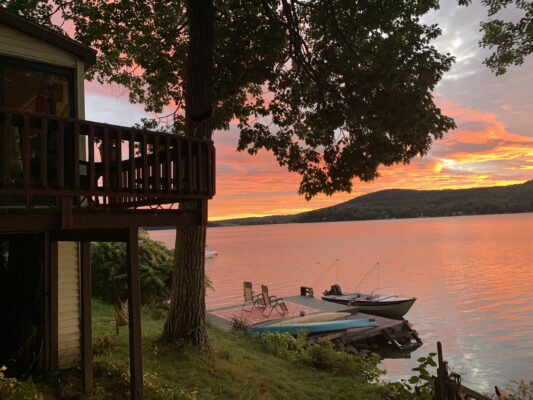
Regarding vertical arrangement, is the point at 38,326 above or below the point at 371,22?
below

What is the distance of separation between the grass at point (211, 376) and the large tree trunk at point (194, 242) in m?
0.44

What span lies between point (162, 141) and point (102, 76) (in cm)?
1147

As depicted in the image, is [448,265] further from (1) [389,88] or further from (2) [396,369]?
(1) [389,88]

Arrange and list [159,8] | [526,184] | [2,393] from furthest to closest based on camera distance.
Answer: [526,184] < [159,8] < [2,393]

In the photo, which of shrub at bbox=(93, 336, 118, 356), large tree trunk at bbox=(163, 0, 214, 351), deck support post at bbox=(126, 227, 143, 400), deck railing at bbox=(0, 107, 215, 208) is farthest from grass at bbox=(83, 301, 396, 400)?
deck railing at bbox=(0, 107, 215, 208)

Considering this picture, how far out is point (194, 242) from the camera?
9.91m

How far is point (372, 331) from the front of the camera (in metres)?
19.2

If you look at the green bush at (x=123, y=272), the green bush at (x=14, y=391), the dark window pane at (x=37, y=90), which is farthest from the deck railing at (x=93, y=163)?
the green bush at (x=123, y=272)

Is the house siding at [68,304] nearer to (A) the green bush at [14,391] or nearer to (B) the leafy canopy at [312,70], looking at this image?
(A) the green bush at [14,391]

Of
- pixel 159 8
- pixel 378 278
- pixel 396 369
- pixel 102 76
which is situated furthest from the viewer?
pixel 378 278

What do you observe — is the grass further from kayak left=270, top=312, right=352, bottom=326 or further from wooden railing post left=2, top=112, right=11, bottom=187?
kayak left=270, top=312, right=352, bottom=326

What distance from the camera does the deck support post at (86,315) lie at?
22.1 feet

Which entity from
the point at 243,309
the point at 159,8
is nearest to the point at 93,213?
the point at 159,8

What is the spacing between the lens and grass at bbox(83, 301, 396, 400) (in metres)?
7.37
